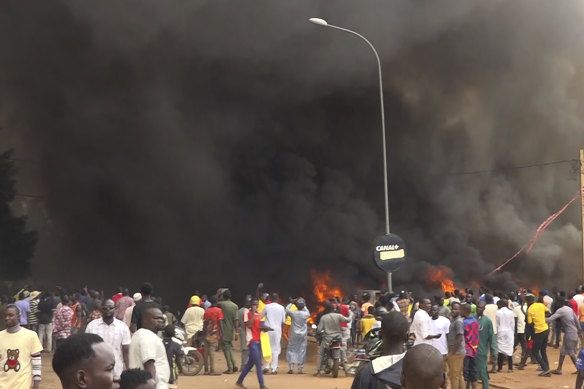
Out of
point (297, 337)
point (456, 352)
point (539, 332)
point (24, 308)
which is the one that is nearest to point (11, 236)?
point (24, 308)

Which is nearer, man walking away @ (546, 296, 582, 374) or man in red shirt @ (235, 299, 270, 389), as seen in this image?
man in red shirt @ (235, 299, 270, 389)

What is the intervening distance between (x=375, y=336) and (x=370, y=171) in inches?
1166

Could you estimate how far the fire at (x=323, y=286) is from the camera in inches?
1206

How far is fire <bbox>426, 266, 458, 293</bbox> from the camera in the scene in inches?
1241

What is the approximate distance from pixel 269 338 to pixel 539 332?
4.74m

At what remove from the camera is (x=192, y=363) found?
14.7 m

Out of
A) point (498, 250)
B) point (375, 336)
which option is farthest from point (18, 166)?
point (375, 336)

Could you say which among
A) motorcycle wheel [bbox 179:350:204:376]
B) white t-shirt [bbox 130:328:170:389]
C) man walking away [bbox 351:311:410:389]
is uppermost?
man walking away [bbox 351:311:410:389]

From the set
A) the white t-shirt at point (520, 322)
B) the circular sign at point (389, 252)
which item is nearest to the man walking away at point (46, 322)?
the circular sign at point (389, 252)

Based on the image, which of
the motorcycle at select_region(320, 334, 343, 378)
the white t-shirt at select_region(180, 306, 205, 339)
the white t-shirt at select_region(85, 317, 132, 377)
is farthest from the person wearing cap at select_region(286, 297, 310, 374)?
the white t-shirt at select_region(85, 317, 132, 377)

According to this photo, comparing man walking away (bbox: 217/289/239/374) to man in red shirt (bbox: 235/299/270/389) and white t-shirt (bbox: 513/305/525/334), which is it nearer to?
man in red shirt (bbox: 235/299/270/389)

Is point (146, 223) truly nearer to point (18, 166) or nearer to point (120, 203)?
point (120, 203)

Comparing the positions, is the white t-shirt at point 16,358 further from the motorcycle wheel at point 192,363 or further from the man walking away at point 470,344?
the motorcycle wheel at point 192,363

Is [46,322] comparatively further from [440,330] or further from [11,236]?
[11,236]
